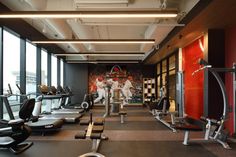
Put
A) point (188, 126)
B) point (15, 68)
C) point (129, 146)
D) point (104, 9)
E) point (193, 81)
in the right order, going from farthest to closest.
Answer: point (193, 81) → point (15, 68) → point (104, 9) → point (188, 126) → point (129, 146)

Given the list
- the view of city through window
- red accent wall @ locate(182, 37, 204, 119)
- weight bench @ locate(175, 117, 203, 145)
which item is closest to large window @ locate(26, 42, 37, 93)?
the view of city through window

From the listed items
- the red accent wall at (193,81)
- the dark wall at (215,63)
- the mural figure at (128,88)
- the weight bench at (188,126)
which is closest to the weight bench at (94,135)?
the weight bench at (188,126)

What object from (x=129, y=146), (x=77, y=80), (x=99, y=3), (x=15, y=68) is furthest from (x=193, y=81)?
(x=77, y=80)

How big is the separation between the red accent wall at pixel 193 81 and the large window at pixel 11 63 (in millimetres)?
5671

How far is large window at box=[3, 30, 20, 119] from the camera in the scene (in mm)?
6723

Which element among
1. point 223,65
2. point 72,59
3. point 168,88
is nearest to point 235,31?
point 223,65

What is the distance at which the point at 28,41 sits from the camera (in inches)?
344

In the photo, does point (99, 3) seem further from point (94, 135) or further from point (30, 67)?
point (30, 67)

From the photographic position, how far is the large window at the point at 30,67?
892 centimetres

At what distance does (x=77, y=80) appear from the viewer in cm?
1562

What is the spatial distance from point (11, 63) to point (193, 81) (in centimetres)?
609

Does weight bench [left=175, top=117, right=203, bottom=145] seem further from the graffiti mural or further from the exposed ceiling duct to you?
the graffiti mural

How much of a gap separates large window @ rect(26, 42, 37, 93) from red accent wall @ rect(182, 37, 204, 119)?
19.7ft

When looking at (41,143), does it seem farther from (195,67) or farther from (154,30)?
(195,67)
